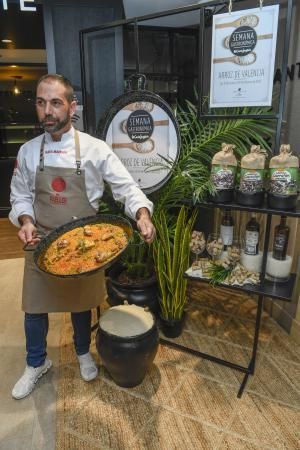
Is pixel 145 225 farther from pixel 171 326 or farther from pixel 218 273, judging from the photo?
pixel 171 326

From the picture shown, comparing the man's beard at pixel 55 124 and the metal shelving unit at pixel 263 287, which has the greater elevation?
the man's beard at pixel 55 124

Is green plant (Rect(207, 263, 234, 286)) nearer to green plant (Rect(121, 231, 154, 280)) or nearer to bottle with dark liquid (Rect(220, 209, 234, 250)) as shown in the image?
bottle with dark liquid (Rect(220, 209, 234, 250))

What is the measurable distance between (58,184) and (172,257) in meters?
0.86

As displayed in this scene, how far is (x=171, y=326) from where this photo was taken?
2256 mm

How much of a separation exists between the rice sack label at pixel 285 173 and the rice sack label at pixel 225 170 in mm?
216

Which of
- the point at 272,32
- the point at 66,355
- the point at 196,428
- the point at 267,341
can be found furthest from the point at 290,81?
the point at 66,355

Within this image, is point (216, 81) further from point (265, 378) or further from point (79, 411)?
point (79, 411)

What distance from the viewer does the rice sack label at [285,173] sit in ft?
5.13

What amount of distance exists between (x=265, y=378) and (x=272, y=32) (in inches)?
70.7

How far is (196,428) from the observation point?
5.30 feet

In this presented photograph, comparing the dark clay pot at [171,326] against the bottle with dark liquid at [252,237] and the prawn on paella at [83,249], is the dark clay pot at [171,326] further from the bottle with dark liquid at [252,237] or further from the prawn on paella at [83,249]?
the prawn on paella at [83,249]

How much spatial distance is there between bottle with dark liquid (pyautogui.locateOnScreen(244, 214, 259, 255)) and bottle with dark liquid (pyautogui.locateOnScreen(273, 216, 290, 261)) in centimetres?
10

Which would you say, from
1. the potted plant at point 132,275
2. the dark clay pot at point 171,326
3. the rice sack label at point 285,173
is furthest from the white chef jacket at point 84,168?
the dark clay pot at point 171,326

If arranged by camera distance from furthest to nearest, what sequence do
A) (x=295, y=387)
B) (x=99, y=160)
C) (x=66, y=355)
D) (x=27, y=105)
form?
1. (x=27, y=105)
2. (x=66, y=355)
3. (x=295, y=387)
4. (x=99, y=160)
